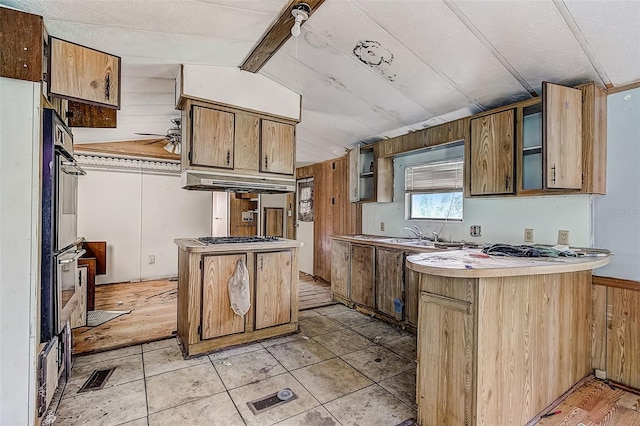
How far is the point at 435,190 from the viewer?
11.7 ft

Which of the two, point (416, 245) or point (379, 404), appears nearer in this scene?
point (379, 404)

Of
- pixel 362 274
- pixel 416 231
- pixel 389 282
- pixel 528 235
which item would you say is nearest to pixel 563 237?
pixel 528 235

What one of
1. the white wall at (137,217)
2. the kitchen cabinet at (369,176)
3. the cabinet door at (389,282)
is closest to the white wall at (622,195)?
the cabinet door at (389,282)

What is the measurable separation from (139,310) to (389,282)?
300 cm

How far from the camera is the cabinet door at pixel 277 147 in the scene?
320 centimetres

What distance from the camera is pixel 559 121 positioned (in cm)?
218

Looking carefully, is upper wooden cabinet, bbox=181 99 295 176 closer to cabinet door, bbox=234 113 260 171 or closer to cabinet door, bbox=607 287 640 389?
cabinet door, bbox=234 113 260 171

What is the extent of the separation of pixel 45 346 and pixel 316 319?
2.42m

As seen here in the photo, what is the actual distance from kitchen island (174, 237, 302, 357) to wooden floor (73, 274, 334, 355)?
48cm

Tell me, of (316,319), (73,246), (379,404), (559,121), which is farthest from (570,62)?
(73,246)

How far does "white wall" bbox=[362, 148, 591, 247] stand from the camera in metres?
2.45

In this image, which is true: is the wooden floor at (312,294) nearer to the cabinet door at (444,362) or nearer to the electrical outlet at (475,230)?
the electrical outlet at (475,230)

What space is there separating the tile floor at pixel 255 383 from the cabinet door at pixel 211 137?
1724mm

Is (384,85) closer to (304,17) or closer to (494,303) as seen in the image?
(304,17)
